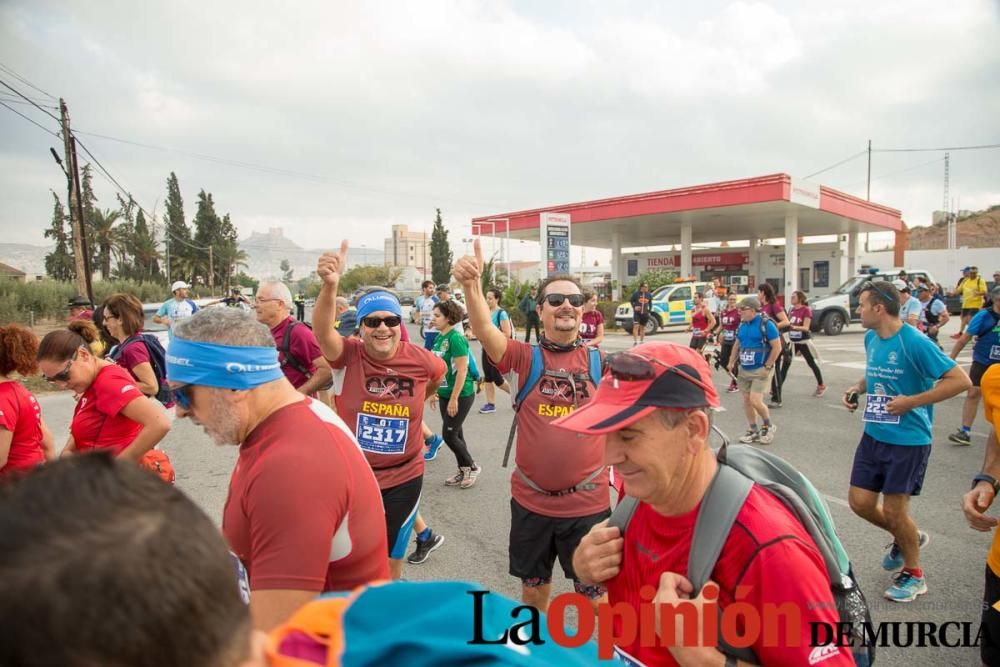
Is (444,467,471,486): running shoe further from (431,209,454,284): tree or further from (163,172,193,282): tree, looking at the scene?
(163,172,193,282): tree

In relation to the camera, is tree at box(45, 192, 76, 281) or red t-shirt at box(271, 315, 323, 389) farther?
tree at box(45, 192, 76, 281)

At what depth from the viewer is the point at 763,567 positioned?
4.42 feet

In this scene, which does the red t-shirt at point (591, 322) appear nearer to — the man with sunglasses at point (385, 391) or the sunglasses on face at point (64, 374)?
the man with sunglasses at point (385, 391)

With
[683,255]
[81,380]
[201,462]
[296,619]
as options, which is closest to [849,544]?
[296,619]

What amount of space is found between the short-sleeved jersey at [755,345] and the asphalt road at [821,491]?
101 cm

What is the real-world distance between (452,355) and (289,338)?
1747mm

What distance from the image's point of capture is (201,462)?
277 inches

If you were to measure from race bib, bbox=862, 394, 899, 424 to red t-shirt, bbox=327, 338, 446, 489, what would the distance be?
9.91 ft

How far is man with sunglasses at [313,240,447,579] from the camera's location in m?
3.52

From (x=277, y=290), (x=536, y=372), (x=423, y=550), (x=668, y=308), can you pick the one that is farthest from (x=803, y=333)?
(x=668, y=308)

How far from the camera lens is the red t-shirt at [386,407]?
11.8ft

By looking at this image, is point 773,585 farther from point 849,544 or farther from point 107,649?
point 849,544

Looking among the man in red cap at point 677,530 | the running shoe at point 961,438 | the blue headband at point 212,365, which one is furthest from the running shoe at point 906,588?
the running shoe at point 961,438

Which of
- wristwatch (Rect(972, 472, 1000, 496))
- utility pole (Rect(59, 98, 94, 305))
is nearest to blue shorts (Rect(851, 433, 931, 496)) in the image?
wristwatch (Rect(972, 472, 1000, 496))
